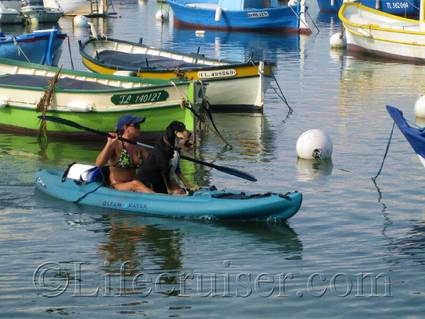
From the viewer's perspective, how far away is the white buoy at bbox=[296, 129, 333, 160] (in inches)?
885

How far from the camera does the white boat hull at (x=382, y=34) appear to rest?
4069 centimetres

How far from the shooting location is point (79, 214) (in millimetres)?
17984

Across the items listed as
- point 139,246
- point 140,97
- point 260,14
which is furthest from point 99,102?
point 260,14

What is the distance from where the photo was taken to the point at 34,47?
32.3m

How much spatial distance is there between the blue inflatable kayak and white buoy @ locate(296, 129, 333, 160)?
530 cm

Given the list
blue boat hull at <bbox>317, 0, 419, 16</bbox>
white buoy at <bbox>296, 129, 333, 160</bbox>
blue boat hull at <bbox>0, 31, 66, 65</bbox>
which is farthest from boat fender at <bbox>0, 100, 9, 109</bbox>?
blue boat hull at <bbox>317, 0, 419, 16</bbox>

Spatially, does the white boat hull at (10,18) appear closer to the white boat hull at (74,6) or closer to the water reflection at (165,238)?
the white boat hull at (74,6)

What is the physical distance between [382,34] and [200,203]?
85.5 ft

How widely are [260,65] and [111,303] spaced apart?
48.0 ft

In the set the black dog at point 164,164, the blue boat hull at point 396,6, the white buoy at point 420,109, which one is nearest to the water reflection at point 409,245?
the black dog at point 164,164

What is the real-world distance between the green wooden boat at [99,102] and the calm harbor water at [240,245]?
1.97 feet

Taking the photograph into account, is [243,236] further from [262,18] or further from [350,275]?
[262,18]

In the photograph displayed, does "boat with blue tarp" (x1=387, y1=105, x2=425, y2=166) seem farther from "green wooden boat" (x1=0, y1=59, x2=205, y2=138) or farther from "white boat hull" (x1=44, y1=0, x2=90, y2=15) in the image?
"white boat hull" (x1=44, y1=0, x2=90, y2=15)

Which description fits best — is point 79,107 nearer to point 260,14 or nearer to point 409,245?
point 409,245
